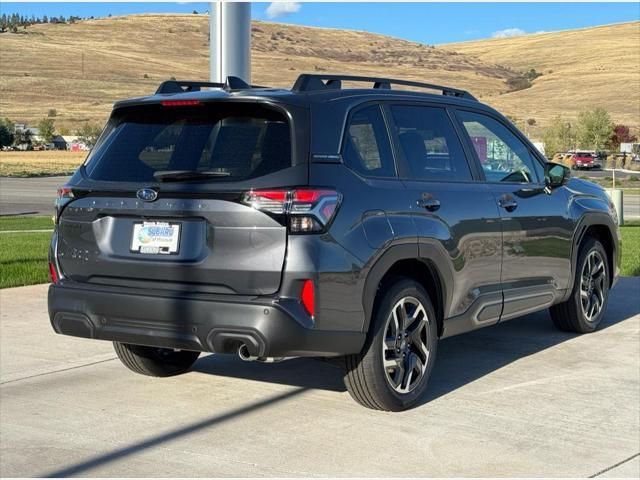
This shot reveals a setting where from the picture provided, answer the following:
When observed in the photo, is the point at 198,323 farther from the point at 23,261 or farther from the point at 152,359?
the point at 23,261

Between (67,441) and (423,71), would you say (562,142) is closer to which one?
(423,71)

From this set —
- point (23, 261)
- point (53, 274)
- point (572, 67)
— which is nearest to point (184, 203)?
point (53, 274)

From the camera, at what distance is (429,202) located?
6.04m

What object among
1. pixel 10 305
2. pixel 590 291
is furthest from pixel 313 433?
pixel 10 305

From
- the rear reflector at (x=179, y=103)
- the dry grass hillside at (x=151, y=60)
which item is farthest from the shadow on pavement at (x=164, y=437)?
the dry grass hillside at (x=151, y=60)

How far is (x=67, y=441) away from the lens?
208 inches

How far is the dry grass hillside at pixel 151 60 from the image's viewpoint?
11500 centimetres

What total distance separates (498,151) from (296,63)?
404 feet

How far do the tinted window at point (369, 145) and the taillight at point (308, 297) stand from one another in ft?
2.58

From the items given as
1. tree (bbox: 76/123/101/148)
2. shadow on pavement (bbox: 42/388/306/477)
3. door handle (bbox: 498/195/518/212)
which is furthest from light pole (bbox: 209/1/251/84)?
tree (bbox: 76/123/101/148)

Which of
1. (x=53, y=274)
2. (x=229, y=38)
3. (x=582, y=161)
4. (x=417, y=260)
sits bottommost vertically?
(x=582, y=161)

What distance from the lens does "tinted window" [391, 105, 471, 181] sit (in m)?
6.15

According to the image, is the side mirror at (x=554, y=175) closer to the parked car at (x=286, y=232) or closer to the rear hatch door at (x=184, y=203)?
the parked car at (x=286, y=232)

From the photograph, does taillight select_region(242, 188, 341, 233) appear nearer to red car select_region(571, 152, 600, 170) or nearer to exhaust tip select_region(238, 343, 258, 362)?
exhaust tip select_region(238, 343, 258, 362)
